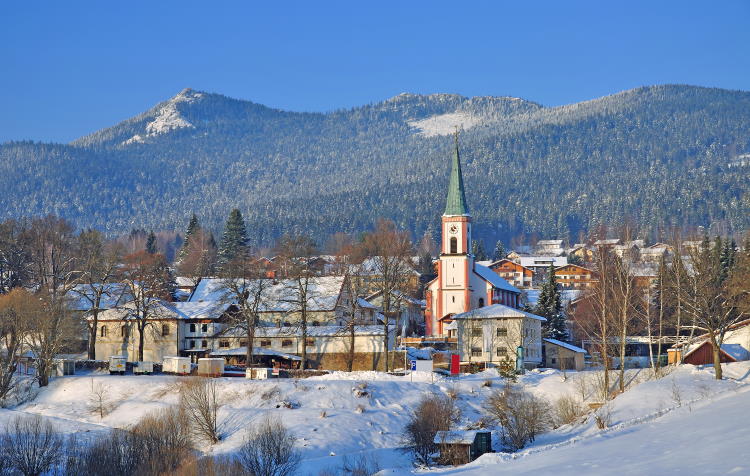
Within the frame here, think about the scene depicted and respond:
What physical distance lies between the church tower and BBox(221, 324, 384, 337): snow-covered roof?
23003 mm

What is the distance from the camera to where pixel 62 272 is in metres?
96.1

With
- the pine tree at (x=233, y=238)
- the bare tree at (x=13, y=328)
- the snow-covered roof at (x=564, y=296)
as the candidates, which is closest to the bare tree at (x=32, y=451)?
the bare tree at (x=13, y=328)

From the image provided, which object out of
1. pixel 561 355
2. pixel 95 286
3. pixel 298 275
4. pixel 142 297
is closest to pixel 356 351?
pixel 298 275

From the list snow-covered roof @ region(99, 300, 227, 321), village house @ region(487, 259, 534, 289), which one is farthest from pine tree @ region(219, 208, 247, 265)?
village house @ region(487, 259, 534, 289)

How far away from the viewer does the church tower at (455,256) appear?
338 ft

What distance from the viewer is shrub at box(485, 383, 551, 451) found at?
179 ft

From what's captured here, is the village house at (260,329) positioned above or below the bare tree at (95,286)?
below

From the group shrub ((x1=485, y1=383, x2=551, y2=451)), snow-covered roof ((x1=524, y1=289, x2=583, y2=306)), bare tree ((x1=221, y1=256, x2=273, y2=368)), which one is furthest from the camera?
snow-covered roof ((x1=524, y1=289, x2=583, y2=306))

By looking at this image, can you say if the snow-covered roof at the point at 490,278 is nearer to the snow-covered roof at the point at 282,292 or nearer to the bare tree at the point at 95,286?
the snow-covered roof at the point at 282,292

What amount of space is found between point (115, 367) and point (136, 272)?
19.5 m

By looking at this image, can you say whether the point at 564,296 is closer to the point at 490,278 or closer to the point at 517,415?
the point at 490,278

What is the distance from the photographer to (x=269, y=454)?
4978 cm

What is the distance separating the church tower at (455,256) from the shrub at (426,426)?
143 ft

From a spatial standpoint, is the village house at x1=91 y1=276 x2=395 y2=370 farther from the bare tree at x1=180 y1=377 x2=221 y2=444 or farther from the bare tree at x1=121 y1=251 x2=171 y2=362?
the bare tree at x1=180 y1=377 x2=221 y2=444
